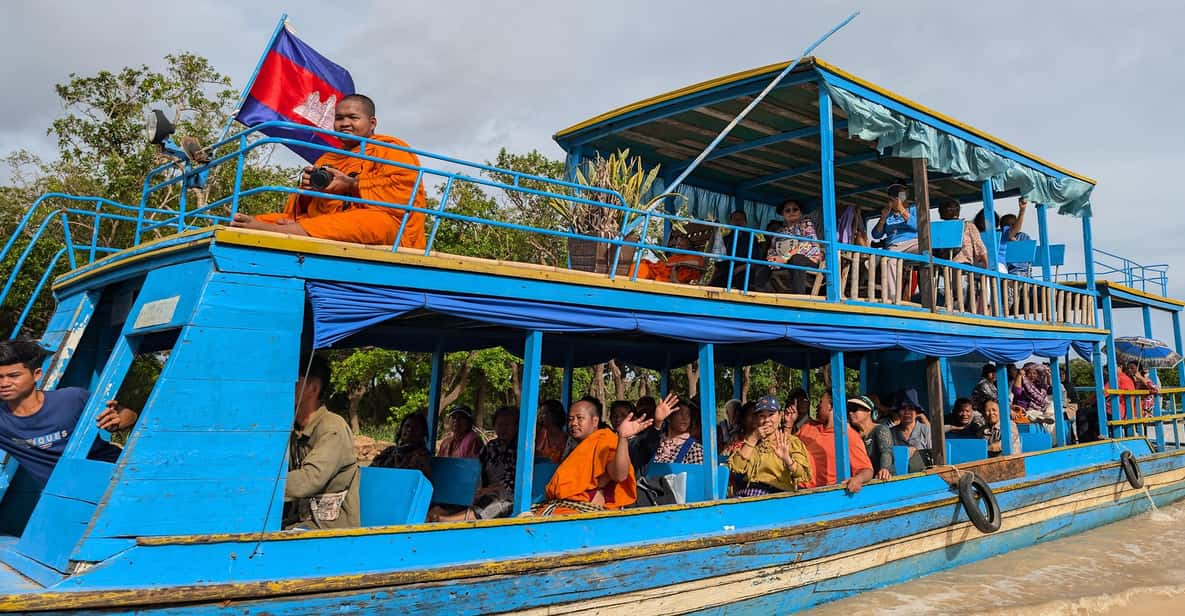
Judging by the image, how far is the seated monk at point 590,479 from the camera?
16.4 ft

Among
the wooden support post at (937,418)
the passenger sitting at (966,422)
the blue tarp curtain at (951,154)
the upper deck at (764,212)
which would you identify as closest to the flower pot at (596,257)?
the upper deck at (764,212)

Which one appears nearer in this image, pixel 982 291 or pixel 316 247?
pixel 316 247

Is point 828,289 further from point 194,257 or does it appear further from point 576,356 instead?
point 194,257

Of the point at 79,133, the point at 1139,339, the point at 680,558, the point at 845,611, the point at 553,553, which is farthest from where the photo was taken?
the point at 79,133

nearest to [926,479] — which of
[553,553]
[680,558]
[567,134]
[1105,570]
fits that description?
[1105,570]

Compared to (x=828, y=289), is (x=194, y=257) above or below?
below

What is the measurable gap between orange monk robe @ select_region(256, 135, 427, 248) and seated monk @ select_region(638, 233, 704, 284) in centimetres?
293

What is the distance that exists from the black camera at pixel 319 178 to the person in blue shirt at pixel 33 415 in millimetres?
1465

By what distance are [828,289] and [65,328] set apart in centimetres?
536

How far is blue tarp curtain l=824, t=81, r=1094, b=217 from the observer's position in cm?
716

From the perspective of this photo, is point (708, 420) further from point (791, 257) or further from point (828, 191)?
point (828, 191)

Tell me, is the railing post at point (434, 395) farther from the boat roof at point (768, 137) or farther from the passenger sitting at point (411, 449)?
the boat roof at point (768, 137)

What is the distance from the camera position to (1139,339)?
38.1 feet

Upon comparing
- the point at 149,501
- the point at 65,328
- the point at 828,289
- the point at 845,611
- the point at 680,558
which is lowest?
the point at 845,611
